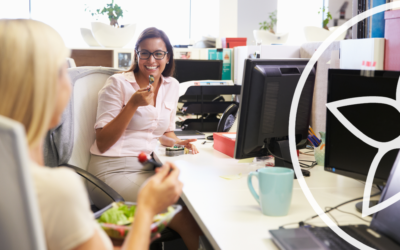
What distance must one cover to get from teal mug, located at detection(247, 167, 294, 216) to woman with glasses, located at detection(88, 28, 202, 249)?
713 mm

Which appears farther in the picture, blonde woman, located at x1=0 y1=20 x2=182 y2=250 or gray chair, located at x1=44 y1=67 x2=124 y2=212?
gray chair, located at x1=44 y1=67 x2=124 y2=212

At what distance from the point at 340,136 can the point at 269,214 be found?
0.35 meters

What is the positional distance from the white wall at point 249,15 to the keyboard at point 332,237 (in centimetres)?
604

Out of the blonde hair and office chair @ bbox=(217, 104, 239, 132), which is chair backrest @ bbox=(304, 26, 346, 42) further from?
the blonde hair

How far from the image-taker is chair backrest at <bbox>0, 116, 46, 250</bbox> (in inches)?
17.8

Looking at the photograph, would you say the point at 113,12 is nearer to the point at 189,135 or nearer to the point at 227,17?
the point at 189,135

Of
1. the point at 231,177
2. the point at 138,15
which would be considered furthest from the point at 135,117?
the point at 138,15

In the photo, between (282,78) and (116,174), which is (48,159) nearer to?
(116,174)

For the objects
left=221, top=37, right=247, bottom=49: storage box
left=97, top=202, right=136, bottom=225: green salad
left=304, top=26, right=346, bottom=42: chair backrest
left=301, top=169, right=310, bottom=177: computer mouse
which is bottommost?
left=301, top=169, right=310, bottom=177: computer mouse

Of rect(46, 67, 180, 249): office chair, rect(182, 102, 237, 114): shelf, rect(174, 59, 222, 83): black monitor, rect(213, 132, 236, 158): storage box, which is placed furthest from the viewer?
rect(174, 59, 222, 83): black monitor

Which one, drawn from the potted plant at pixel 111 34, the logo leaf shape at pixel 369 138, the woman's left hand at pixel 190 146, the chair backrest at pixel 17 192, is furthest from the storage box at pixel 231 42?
the chair backrest at pixel 17 192

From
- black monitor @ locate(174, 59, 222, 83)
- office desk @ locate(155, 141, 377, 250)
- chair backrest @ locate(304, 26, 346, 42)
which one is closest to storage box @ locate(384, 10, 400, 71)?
office desk @ locate(155, 141, 377, 250)

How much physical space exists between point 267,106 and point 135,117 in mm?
723

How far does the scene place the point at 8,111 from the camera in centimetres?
54
